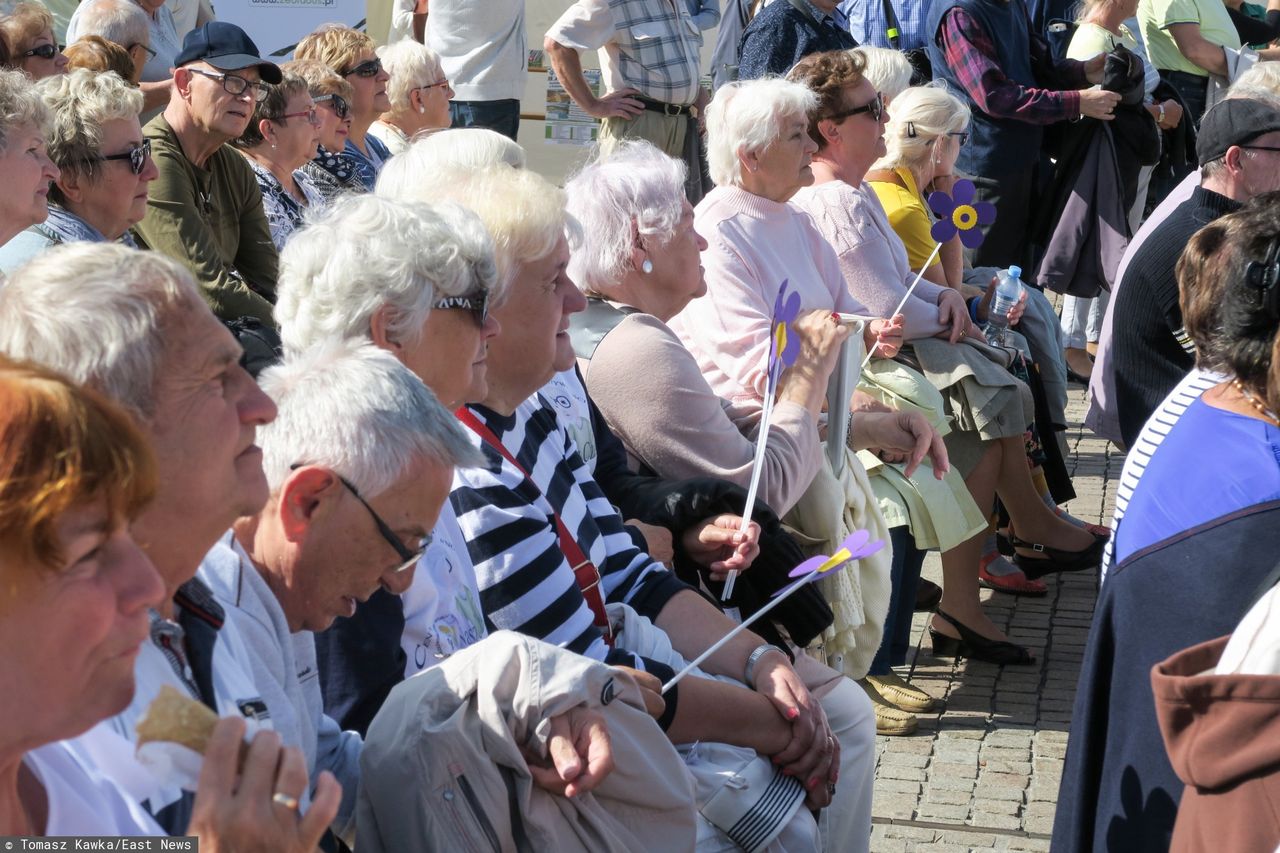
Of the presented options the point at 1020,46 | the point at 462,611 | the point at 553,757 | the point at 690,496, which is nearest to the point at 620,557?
the point at 690,496

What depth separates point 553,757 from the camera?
2.07 metres

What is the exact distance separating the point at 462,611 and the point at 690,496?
99 cm

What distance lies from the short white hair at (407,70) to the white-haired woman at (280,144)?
112 centimetres

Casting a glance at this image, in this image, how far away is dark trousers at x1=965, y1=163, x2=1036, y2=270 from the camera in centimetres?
734

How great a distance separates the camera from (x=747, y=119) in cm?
449

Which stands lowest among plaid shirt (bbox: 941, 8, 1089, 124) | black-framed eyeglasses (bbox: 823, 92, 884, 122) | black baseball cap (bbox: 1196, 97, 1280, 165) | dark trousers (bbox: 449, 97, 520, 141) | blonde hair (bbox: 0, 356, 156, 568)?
dark trousers (bbox: 449, 97, 520, 141)

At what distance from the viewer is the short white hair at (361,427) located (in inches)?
80.3

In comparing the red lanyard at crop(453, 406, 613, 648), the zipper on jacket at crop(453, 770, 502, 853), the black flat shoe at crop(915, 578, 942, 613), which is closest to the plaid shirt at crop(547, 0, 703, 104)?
the black flat shoe at crop(915, 578, 942, 613)

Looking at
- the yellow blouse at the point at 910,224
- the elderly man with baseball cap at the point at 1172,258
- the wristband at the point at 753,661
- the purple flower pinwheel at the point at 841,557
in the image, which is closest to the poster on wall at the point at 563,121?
the yellow blouse at the point at 910,224

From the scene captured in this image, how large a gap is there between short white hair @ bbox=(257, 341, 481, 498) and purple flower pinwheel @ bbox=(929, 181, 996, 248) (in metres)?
3.28

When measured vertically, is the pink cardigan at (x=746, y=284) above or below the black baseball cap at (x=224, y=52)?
below

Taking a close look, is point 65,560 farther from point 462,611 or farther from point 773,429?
point 773,429

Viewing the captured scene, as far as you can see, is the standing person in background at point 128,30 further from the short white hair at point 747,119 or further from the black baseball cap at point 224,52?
the short white hair at point 747,119

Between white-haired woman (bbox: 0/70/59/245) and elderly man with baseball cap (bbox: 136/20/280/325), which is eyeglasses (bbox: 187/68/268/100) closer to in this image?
elderly man with baseball cap (bbox: 136/20/280/325)
